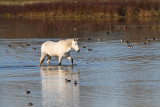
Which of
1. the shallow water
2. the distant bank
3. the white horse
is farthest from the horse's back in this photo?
the distant bank

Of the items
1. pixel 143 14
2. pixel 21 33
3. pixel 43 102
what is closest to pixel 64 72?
pixel 43 102

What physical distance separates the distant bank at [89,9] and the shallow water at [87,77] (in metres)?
24.4

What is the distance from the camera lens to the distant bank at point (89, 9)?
47.8m

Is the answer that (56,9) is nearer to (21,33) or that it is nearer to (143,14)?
(143,14)

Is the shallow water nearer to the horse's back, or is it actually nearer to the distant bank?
the horse's back

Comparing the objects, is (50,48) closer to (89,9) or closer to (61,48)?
(61,48)

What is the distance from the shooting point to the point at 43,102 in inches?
419

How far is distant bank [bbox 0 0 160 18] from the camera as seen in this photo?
47.8m

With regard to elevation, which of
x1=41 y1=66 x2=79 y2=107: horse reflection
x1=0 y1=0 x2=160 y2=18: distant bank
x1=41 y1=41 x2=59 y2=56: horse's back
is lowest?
x1=41 y1=66 x2=79 y2=107: horse reflection

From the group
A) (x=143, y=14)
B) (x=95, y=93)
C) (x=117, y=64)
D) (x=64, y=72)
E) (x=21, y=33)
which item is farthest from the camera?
(x=143, y=14)

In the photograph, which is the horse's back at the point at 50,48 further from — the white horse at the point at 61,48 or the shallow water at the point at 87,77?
the shallow water at the point at 87,77

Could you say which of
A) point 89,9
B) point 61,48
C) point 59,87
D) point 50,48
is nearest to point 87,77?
point 59,87

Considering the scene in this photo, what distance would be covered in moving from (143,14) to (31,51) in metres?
28.2

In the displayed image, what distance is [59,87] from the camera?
1245 centimetres
